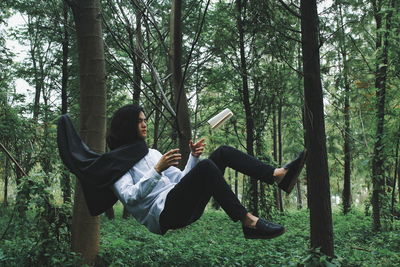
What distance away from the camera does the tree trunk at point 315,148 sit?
4184mm

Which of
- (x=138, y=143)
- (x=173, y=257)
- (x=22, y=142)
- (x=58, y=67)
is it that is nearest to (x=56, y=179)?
(x=173, y=257)

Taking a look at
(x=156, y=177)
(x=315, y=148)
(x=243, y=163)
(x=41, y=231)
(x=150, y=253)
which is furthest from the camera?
(x=150, y=253)

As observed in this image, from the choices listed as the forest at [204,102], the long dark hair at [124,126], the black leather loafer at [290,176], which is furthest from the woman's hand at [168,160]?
the forest at [204,102]

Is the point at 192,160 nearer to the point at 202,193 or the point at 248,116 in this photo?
the point at 202,193

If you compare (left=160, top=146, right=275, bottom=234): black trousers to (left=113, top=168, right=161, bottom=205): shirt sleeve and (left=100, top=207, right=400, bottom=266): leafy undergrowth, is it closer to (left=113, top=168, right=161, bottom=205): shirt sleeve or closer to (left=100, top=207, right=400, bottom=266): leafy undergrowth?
(left=113, top=168, right=161, bottom=205): shirt sleeve

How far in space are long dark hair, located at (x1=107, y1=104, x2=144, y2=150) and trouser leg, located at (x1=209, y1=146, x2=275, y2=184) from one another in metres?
0.75

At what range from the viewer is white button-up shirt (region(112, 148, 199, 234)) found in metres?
2.95

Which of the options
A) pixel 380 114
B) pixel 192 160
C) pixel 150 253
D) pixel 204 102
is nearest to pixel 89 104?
pixel 192 160

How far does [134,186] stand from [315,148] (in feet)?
7.05

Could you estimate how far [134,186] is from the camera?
9.98 feet

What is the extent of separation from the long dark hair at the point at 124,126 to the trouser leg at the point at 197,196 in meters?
0.70

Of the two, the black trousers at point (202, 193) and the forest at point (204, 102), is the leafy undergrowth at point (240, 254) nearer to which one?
the forest at point (204, 102)

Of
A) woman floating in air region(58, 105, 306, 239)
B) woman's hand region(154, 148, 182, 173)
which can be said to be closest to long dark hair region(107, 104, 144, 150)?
woman floating in air region(58, 105, 306, 239)

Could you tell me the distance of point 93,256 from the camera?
178 inches
